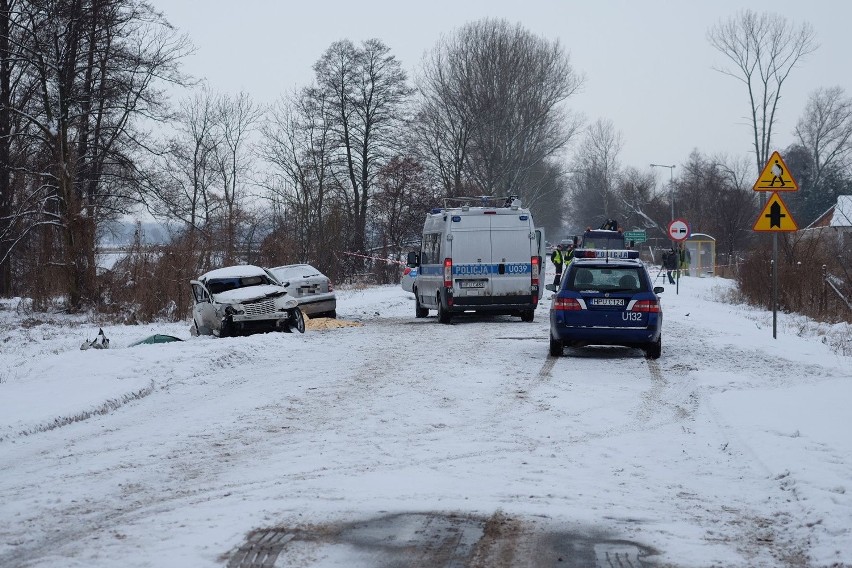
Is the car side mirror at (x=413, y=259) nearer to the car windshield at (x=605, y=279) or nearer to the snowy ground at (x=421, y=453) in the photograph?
the snowy ground at (x=421, y=453)

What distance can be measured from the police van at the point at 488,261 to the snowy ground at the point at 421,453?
669 centimetres

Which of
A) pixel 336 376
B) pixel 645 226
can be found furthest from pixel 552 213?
pixel 336 376

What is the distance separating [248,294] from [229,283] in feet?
2.79

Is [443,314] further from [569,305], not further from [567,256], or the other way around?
[567,256]

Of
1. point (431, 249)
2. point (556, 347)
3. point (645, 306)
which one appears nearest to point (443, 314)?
point (431, 249)

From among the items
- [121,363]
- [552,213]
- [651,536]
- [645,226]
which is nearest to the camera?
[651,536]

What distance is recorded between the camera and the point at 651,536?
20.7ft

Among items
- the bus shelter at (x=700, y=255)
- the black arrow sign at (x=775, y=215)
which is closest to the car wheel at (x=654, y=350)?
the black arrow sign at (x=775, y=215)

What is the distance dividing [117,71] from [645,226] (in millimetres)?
86118

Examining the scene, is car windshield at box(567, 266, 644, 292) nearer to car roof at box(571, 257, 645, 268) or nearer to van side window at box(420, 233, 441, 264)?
car roof at box(571, 257, 645, 268)

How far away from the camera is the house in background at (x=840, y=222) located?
3292cm

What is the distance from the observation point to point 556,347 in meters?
17.0

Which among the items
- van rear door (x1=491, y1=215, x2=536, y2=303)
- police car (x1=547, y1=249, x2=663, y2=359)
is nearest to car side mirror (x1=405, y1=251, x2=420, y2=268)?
van rear door (x1=491, y1=215, x2=536, y2=303)

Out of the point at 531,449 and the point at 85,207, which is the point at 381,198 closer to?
the point at 85,207
